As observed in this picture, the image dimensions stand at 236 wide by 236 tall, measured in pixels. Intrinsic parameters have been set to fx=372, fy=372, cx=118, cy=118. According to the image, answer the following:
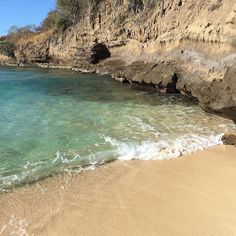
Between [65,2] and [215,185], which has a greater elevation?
[65,2]

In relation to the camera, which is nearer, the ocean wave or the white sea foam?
the ocean wave

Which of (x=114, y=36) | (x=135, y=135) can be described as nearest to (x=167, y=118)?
(x=135, y=135)

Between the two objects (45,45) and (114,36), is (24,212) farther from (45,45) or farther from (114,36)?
(45,45)

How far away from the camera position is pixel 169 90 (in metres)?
18.4

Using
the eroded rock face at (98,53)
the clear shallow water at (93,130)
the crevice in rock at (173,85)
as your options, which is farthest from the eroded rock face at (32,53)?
the crevice in rock at (173,85)

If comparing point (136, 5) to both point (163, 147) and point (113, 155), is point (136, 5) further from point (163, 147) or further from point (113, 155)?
point (113, 155)

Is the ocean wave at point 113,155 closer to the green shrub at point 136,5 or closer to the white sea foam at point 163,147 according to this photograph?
the white sea foam at point 163,147

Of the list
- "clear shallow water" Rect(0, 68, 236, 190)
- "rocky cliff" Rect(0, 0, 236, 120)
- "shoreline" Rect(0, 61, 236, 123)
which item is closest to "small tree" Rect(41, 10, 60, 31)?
"rocky cliff" Rect(0, 0, 236, 120)

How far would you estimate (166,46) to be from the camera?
20.7 m

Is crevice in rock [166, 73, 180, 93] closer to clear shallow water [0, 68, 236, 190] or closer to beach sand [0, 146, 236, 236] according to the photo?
clear shallow water [0, 68, 236, 190]

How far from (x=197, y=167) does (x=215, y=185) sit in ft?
3.50

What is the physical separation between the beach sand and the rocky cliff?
3695 millimetres

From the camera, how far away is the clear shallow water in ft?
30.9

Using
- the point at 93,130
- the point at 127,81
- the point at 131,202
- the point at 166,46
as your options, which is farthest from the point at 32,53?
the point at 131,202
